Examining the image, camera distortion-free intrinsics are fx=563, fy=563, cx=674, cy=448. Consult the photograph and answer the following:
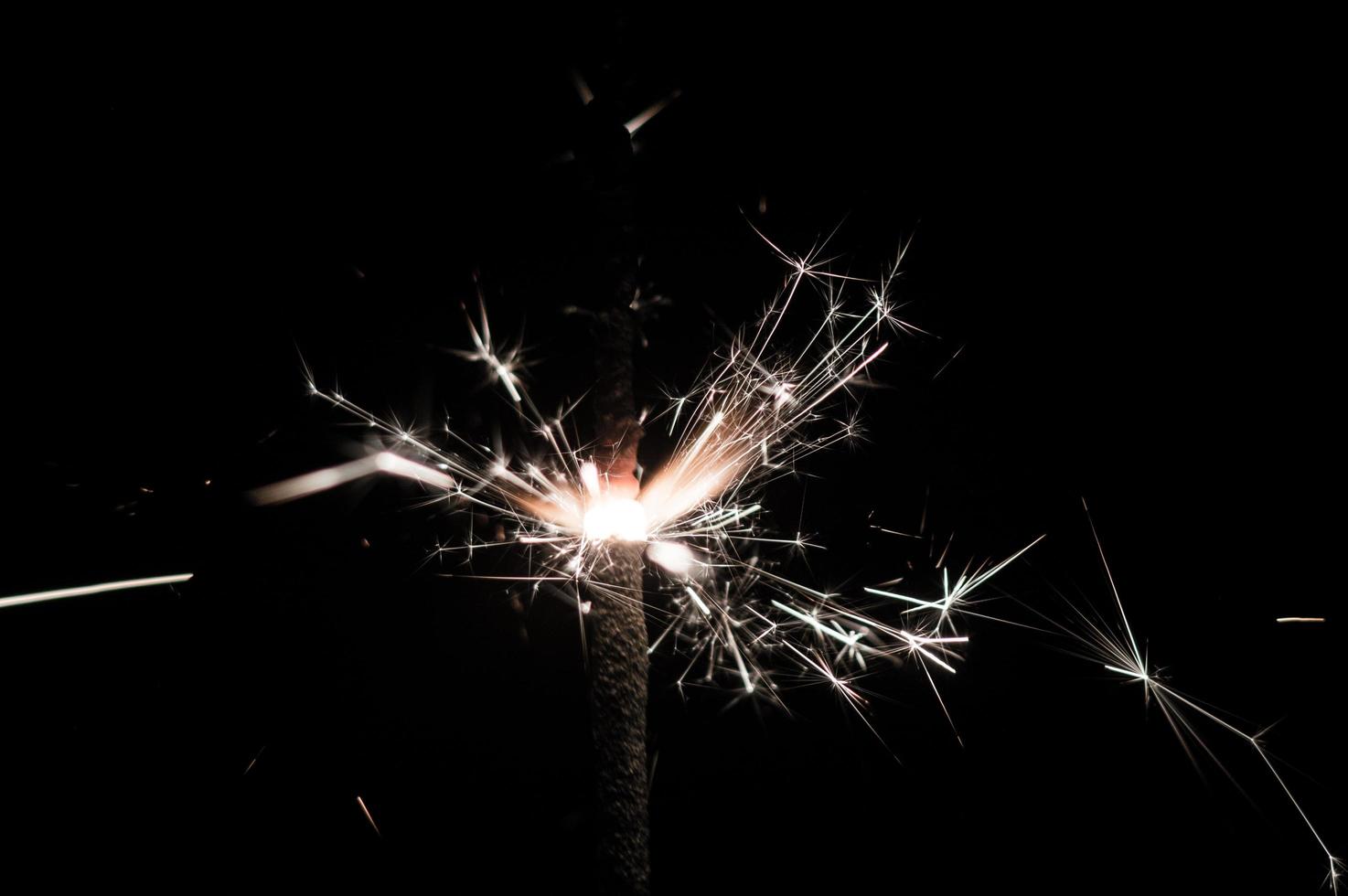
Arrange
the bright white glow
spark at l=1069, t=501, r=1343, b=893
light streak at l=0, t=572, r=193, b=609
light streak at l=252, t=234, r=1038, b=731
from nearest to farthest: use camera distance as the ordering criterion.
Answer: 1. the bright white glow
2. light streak at l=252, t=234, r=1038, b=731
3. light streak at l=0, t=572, r=193, b=609
4. spark at l=1069, t=501, r=1343, b=893

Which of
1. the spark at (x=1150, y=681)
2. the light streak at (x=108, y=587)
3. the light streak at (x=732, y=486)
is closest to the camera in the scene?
the light streak at (x=732, y=486)

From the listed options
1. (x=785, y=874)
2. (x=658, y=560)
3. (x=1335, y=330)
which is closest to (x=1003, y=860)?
(x=785, y=874)

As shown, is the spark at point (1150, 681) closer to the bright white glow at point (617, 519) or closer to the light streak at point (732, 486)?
the light streak at point (732, 486)

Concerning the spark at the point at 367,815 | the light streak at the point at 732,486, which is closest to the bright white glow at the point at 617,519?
the light streak at the point at 732,486

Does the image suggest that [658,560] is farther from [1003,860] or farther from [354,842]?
[1003,860]

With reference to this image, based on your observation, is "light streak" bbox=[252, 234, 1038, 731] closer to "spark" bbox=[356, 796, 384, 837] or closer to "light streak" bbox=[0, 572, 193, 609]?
"light streak" bbox=[0, 572, 193, 609]

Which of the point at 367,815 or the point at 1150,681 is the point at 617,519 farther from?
the point at 1150,681

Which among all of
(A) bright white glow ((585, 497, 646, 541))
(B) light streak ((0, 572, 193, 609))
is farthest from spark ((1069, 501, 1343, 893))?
(B) light streak ((0, 572, 193, 609))

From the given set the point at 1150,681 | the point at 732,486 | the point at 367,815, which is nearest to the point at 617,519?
the point at 732,486
